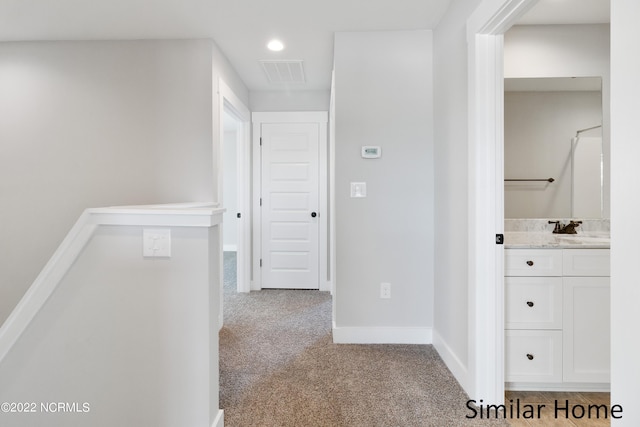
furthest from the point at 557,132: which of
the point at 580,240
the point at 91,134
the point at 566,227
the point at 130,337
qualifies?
the point at 91,134

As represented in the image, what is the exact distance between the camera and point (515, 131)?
99.5 inches

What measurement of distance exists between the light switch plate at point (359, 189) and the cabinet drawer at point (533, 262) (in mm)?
1102

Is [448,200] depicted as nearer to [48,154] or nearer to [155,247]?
[155,247]

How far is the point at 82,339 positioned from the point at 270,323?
5.86 feet

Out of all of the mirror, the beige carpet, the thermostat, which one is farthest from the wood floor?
the thermostat

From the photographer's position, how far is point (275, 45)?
2965 millimetres

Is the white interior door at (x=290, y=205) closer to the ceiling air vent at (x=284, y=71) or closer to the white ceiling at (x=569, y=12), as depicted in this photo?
the ceiling air vent at (x=284, y=71)

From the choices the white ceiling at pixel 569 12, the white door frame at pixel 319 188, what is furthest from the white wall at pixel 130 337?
the white door frame at pixel 319 188

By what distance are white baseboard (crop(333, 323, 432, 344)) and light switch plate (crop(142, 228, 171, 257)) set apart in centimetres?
163

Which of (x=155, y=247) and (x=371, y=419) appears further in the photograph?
(x=371, y=419)

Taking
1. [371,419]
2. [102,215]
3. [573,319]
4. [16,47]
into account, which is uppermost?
[16,47]
